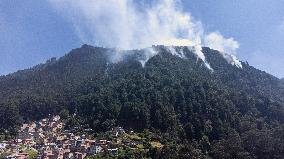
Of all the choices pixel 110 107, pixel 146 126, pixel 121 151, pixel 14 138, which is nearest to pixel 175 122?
pixel 146 126

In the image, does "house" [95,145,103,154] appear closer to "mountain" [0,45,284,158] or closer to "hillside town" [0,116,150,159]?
"hillside town" [0,116,150,159]

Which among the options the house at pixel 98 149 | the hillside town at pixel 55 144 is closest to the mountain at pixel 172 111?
the hillside town at pixel 55 144

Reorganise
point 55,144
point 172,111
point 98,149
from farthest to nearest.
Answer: point 172,111
point 55,144
point 98,149

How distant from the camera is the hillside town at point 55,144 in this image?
123562 millimetres

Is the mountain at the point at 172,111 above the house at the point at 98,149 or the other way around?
above

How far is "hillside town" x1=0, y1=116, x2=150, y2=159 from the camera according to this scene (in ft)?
405

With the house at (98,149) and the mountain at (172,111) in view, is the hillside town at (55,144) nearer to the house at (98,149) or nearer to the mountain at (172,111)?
the house at (98,149)

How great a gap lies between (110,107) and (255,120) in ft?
155

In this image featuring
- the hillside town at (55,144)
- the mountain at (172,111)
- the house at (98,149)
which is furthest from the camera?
the mountain at (172,111)

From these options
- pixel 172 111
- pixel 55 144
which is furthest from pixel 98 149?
pixel 172 111

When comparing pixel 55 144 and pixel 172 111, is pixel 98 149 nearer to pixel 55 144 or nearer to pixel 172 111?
pixel 55 144

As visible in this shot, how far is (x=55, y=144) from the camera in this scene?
13638 cm

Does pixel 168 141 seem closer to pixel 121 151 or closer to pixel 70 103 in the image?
pixel 121 151

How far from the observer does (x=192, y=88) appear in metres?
178
